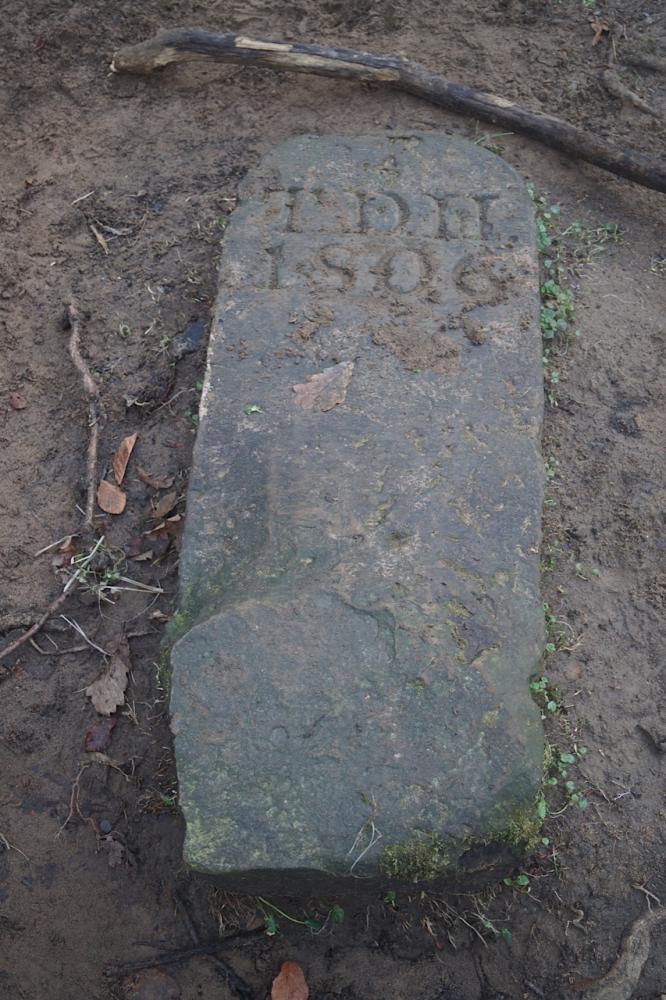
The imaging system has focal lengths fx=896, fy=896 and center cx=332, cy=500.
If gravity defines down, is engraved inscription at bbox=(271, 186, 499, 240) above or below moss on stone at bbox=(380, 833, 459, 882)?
above

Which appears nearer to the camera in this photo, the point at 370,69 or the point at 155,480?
the point at 155,480

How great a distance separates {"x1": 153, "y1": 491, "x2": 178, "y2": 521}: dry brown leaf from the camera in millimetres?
2820

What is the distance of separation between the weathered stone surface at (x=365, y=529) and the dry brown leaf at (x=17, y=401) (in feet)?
2.75

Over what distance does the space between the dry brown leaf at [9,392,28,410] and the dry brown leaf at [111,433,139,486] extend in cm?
41

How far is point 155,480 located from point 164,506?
0.12m

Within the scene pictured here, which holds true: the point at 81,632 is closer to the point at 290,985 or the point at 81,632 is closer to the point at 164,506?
the point at 164,506

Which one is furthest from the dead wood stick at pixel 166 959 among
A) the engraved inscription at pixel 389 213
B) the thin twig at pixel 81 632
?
the engraved inscription at pixel 389 213

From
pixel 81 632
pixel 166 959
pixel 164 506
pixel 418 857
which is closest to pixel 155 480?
pixel 164 506

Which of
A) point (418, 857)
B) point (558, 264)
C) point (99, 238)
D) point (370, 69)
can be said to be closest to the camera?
point (418, 857)

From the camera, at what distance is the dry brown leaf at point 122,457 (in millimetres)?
2915

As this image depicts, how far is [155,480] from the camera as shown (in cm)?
290

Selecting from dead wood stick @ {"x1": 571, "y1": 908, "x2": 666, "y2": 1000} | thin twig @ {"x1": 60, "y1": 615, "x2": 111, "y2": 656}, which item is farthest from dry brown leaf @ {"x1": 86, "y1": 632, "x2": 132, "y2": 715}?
dead wood stick @ {"x1": 571, "y1": 908, "x2": 666, "y2": 1000}

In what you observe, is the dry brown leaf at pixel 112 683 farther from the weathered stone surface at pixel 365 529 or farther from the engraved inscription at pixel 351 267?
A: the engraved inscription at pixel 351 267

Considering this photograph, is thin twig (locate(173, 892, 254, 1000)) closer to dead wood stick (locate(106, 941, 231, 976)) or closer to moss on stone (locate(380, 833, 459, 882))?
dead wood stick (locate(106, 941, 231, 976))
